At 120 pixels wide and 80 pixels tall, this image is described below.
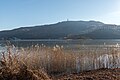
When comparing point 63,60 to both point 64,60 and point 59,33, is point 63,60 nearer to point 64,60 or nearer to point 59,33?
point 64,60

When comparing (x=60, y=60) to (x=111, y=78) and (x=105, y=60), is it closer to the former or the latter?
(x=105, y=60)

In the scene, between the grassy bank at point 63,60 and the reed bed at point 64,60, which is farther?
the reed bed at point 64,60

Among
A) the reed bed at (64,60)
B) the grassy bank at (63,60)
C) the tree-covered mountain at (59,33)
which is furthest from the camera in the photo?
the tree-covered mountain at (59,33)

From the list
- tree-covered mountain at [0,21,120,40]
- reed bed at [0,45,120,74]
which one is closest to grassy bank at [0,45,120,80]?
reed bed at [0,45,120,74]

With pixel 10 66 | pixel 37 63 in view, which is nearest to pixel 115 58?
pixel 37 63

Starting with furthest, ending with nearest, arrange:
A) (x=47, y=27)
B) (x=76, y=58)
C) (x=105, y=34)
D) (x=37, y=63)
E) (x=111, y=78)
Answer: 1. (x=47, y=27)
2. (x=105, y=34)
3. (x=76, y=58)
4. (x=37, y=63)
5. (x=111, y=78)

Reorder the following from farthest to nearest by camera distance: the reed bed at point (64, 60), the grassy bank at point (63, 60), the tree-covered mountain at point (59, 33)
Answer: the tree-covered mountain at point (59, 33)
the reed bed at point (64, 60)
the grassy bank at point (63, 60)

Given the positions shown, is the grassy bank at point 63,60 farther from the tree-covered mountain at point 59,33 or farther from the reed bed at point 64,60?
the tree-covered mountain at point 59,33

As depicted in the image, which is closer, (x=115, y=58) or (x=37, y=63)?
(x=37, y=63)

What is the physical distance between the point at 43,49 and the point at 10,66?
35.1ft

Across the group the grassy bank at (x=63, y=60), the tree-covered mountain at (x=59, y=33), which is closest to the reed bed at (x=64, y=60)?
the grassy bank at (x=63, y=60)

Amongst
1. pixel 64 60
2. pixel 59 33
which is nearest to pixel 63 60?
pixel 64 60

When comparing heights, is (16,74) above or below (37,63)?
above

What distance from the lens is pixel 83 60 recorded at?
18531mm
